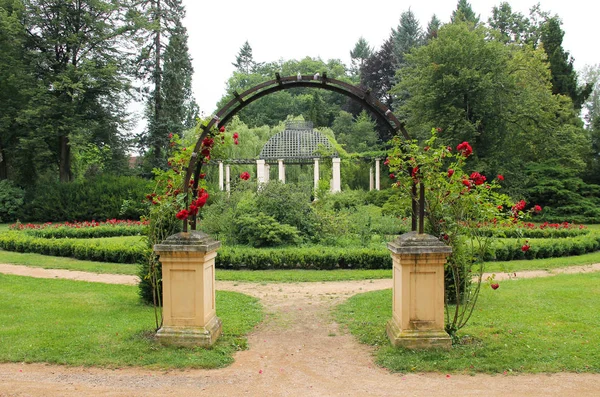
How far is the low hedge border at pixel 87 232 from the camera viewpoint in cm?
1725

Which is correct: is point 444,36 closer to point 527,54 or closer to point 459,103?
point 459,103

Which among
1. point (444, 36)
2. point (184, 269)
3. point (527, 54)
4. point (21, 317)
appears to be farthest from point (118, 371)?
point (527, 54)

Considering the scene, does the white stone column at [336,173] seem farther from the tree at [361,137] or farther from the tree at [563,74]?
the tree at [563,74]

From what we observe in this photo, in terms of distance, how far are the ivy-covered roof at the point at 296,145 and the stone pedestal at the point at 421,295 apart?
22179 mm

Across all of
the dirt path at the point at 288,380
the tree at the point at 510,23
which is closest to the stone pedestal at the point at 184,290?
the dirt path at the point at 288,380

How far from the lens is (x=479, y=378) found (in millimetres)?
4520

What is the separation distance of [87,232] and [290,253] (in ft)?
33.3

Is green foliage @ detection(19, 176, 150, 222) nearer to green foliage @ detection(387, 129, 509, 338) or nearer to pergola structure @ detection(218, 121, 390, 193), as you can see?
pergola structure @ detection(218, 121, 390, 193)

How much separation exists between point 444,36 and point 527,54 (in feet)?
24.4

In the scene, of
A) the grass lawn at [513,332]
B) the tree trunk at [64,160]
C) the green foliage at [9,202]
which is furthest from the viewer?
the tree trunk at [64,160]

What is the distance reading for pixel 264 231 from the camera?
13.2 m

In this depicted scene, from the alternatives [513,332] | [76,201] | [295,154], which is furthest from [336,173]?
[513,332]

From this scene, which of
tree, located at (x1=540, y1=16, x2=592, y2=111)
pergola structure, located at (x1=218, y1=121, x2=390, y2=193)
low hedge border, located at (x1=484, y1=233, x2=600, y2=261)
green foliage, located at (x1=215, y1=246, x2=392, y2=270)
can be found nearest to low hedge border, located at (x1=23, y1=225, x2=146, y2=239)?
green foliage, located at (x1=215, y1=246, x2=392, y2=270)

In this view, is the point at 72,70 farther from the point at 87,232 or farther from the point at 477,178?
the point at 477,178
